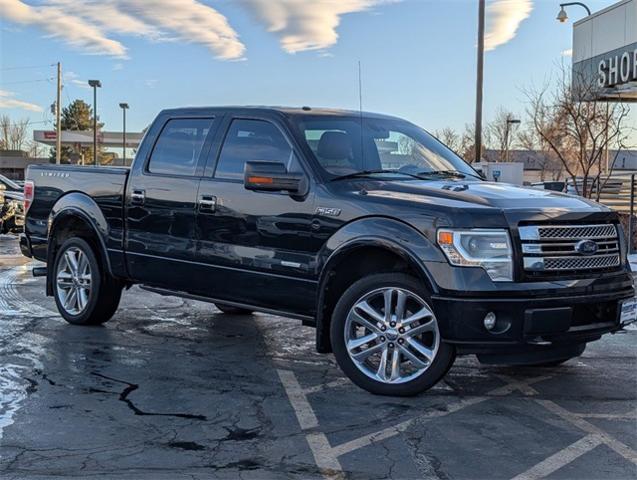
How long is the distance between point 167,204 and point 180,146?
22.1 inches

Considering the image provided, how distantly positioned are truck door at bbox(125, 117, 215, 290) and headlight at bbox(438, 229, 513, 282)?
94.4 inches

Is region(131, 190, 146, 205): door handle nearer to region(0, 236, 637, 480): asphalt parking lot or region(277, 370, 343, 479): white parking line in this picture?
region(0, 236, 637, 480): asphalt parking lot

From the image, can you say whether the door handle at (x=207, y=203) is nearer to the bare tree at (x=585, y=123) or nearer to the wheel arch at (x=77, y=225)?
the wheel arch at (x=77, y=225)

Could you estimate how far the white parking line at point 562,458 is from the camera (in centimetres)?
382

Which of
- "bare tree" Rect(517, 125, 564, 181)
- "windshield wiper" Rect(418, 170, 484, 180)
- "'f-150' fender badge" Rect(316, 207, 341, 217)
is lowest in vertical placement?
"'f-150' fender badge" Rect(316, 207, 341, 217)

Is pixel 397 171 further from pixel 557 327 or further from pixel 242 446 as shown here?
pixel 242 446

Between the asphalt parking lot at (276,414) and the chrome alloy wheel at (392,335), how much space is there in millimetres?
205

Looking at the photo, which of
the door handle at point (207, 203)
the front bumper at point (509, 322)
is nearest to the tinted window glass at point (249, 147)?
the door handle at point (207, 203)

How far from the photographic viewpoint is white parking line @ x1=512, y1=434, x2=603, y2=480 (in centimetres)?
382

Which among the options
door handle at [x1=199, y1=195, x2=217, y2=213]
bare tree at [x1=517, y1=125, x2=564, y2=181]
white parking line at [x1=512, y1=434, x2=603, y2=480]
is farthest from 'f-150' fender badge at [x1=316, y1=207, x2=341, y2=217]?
bare tree at [x1=517, y1=125, x2=564, y2=181]

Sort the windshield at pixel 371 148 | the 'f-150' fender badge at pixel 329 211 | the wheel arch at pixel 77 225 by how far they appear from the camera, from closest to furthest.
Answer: the 'f-150' fender badge at pixel 329 211 < the windshield at pixel 371 148 < the wheel arch at pixel 77 225

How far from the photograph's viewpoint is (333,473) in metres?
3.81

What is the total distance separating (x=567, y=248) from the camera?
16.2 feet

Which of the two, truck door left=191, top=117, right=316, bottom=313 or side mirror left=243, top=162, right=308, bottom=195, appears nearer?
side mirror left=243, top=162, right=308, bottom=195
